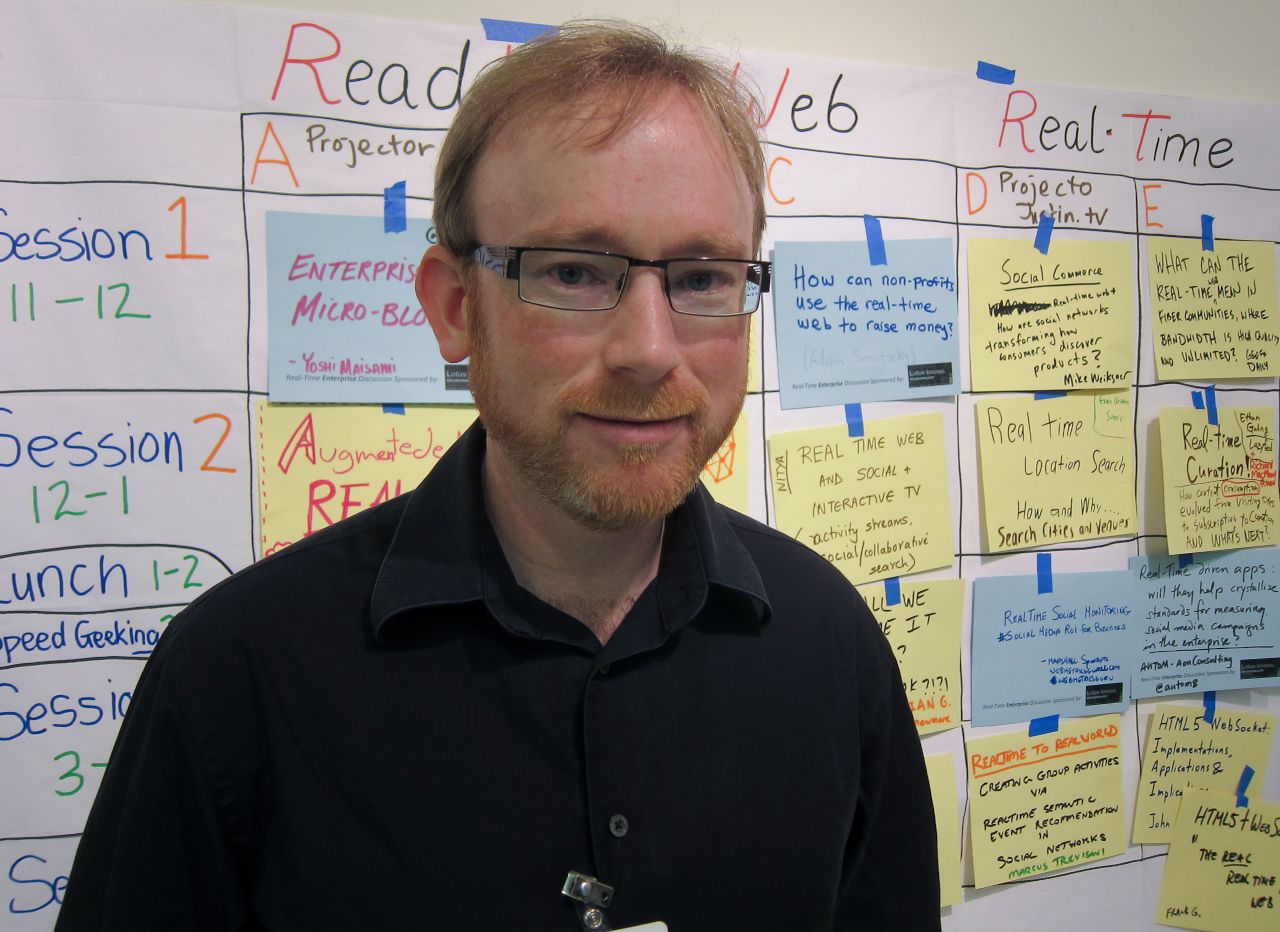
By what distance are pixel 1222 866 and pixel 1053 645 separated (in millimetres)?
579

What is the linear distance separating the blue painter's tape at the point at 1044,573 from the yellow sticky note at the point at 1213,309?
15.7 inches

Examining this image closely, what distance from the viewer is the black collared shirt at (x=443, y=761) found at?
708 mm

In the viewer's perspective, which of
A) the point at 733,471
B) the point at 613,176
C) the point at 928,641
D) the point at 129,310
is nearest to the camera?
the point at 613,176

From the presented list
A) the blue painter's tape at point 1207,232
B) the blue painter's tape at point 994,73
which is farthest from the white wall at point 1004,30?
the blue painter's tape at point 1207,232

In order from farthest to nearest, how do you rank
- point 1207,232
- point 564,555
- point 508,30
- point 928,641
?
1. point 1207,232
2. point 928,641
3. point 508,30
4. point 564,555

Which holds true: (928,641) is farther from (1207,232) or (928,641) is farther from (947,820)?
(1207,232)

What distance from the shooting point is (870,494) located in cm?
139

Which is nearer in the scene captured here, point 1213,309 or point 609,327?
point 609,327

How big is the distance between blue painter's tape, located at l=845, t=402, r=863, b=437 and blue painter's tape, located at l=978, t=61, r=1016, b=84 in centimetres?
59

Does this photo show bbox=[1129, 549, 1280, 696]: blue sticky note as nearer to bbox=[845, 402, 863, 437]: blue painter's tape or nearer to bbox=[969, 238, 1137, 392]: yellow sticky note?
bbox=[969, 238, 1137, 392]: yellow sticky note

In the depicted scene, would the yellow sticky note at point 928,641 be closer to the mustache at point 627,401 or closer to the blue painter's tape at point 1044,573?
the blue painter's tape at point 1044,573

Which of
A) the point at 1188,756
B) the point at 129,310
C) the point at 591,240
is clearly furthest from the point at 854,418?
the point at 129,310

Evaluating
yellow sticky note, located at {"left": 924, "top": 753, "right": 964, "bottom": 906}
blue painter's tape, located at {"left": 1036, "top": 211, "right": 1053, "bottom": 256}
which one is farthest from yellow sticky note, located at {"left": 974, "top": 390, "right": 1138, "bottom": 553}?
yellow sticky note, located at {"left": 924, "top": 753, "right": 964, "bottom": 906}

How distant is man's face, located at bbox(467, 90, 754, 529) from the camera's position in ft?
2.28
